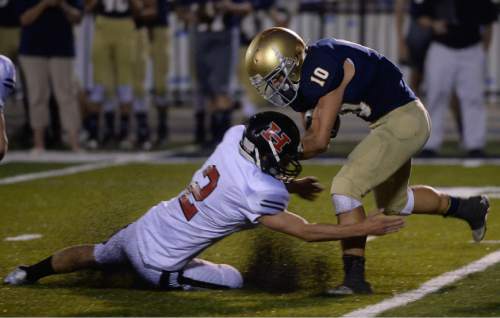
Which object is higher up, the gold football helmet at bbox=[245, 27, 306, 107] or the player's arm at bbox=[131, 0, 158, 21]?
the gold football helmet at bbox=[245, 27, 306, 107]

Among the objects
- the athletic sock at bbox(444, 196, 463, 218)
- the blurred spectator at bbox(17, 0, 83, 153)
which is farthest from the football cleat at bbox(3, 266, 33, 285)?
the blurred spectator at bbox(17, 0, 83, 153)

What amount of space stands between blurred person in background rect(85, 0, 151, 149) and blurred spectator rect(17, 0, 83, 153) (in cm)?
45

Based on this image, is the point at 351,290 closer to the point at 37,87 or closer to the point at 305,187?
the point at 305,187

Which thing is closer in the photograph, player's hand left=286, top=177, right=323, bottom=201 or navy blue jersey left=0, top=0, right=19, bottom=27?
player's hand left=286, top=177, right=323, bottom=201

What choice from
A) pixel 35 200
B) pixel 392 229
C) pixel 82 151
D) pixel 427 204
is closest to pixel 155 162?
pixel 82 151

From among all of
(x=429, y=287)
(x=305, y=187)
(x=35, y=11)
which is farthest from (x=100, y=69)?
(x=429, y=287)

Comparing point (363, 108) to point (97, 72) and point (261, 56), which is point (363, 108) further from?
point (97, 72)

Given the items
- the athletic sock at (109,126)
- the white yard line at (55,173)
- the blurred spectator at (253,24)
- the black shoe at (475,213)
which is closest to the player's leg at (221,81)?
the blurred spectator at (253,24)

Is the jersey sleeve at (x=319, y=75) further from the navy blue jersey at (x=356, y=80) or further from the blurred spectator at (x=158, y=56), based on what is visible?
the blurred spectator at (x=158, y=56)

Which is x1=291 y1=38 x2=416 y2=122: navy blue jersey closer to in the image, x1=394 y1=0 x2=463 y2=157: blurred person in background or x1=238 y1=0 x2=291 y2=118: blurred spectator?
x1=394 y1=0 x2=463 y2=157: blurred person in background

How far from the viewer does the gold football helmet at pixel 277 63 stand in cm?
641

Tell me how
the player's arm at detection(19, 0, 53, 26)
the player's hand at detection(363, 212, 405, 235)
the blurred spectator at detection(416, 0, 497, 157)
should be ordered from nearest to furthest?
the player's hand at detection(363, 212, 405, 235) < the blurred spectator at detection(416, 0, 497, 157) < the player's arm at detection(19, 0, 53, 26)

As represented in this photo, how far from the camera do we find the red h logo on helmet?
620 cm

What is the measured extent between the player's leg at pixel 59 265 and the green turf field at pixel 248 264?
65 mm
